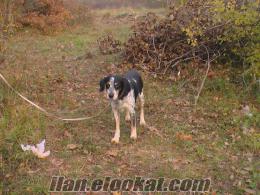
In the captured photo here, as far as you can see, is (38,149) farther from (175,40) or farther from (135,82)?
(175,40)

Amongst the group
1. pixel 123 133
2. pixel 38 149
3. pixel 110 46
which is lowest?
pixel 123 133

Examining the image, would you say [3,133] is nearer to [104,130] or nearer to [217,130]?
[104,130]

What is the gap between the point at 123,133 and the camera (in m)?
7.19

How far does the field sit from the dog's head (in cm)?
84

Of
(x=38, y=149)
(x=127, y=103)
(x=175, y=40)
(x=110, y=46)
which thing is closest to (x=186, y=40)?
(x=175, y=40)

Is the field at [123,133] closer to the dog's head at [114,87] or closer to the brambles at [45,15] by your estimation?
the dog's head at [114,87]

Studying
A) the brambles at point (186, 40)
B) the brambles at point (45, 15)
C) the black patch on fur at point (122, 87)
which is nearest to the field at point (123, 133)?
the brambles at point (186, 40)

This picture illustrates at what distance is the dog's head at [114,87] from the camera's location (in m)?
6.39

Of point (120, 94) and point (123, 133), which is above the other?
point (120, 94)

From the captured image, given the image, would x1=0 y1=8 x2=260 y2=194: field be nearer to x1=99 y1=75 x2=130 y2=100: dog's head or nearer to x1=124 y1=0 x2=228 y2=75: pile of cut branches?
x1=124 y1=0 x2=228 y2=75: pile of cut branches

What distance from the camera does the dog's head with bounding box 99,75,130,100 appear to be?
6.39 metres

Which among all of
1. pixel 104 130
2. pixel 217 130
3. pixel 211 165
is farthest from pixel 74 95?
pixel 211 165

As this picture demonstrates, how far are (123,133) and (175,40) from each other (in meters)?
4.51

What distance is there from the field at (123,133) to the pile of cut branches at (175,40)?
1.96 ft
